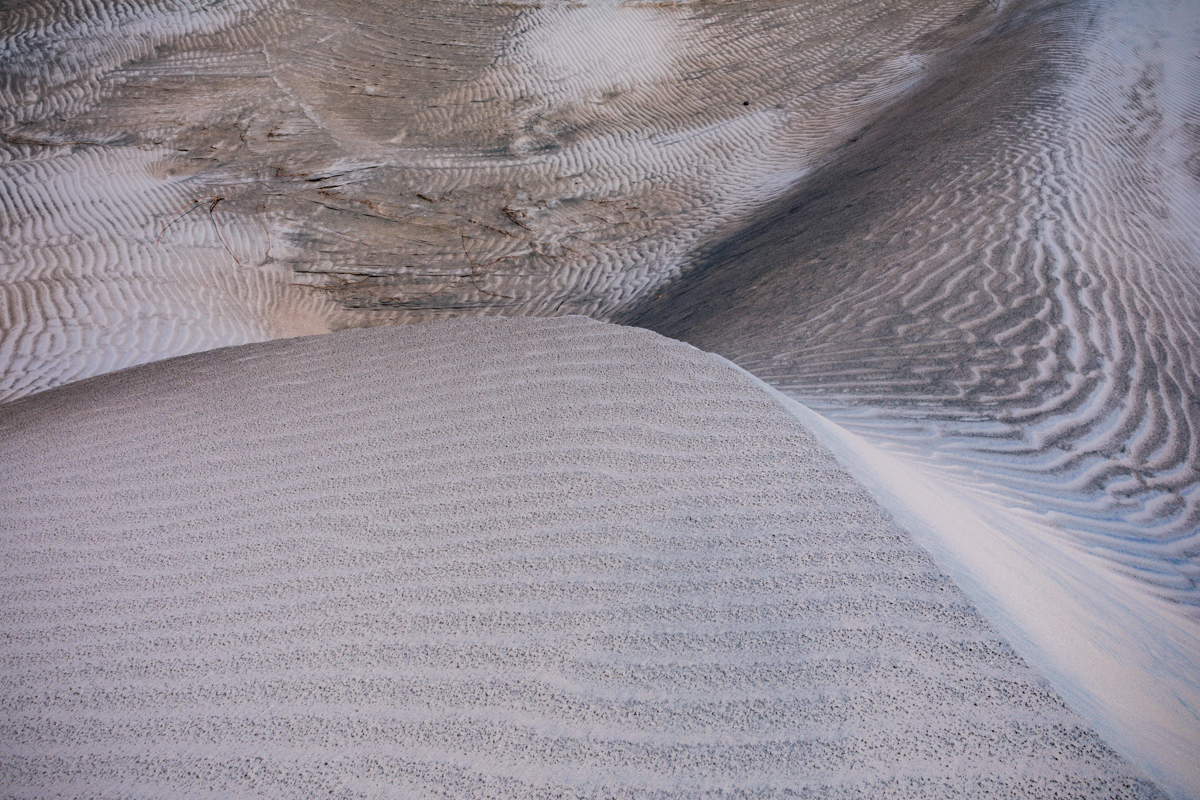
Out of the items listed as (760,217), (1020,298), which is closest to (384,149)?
(760,217)

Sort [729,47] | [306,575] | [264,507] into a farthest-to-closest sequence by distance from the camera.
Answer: [729,47] < [264,507] < [306,575]

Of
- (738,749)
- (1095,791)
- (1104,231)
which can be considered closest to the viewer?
(1095,791)

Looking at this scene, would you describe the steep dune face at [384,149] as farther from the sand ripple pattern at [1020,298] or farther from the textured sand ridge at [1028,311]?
the sand ripple pattern at [1020,298]

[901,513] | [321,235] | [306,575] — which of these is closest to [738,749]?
[901,513]

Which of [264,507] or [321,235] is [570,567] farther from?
[321,235]

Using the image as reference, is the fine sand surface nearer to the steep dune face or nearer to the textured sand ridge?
the textured sand ridge

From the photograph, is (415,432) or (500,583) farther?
(415,432)
